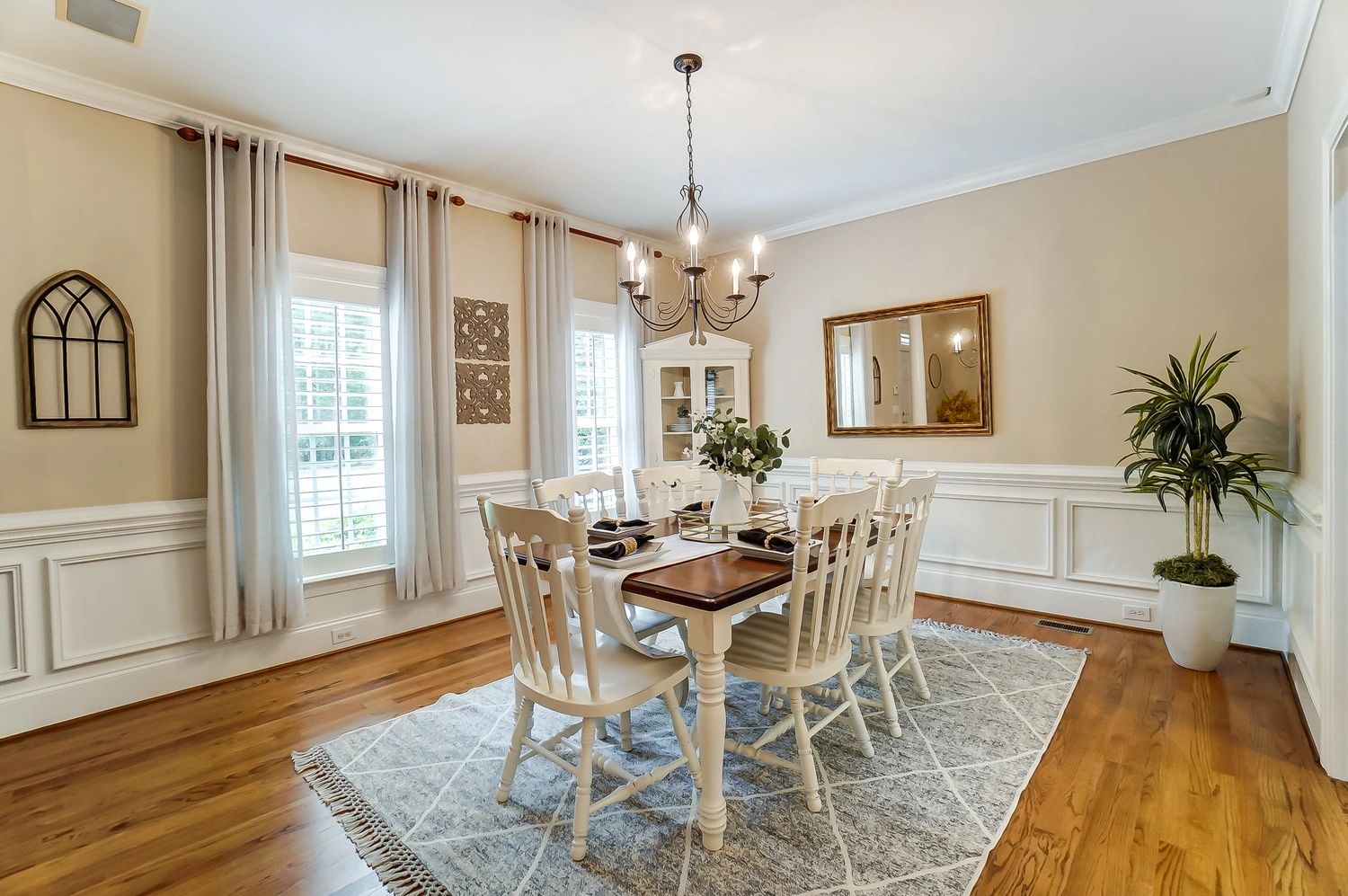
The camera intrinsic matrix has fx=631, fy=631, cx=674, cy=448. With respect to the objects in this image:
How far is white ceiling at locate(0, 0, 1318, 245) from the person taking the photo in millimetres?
2357

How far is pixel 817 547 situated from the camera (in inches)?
86.8

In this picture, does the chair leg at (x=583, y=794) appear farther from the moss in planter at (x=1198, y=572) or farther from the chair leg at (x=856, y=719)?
the moss in planter at (x=1198, y=572)

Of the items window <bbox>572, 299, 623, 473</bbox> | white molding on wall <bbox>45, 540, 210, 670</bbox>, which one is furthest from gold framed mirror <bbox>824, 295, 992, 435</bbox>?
white molding on wall <bbox>45, 540, 210, 670</bbox>

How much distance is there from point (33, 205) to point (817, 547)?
137 inches

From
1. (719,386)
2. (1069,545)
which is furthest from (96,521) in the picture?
(1069,545)

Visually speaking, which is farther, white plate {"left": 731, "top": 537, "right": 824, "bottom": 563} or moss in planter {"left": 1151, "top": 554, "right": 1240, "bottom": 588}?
moss in planter {"left": 1151, "top": 554, "right": 1240, "bottom": 588}

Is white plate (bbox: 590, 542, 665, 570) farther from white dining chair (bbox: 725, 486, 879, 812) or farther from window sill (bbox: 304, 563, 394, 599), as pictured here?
window sill (bbox: 304, 563, 394, 599)

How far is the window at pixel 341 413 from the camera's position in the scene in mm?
3389

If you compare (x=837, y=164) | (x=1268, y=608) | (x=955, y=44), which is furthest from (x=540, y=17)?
(x=1268, y=608)

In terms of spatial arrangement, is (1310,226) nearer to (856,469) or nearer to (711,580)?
(856,469)

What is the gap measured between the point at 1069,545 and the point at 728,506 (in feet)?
8.12

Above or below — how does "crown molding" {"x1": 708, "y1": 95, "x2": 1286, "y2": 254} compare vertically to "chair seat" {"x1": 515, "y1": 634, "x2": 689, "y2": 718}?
above

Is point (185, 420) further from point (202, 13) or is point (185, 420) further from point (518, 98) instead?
point (518, 98)

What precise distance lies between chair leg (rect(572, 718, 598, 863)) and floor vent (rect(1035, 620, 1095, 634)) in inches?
118
